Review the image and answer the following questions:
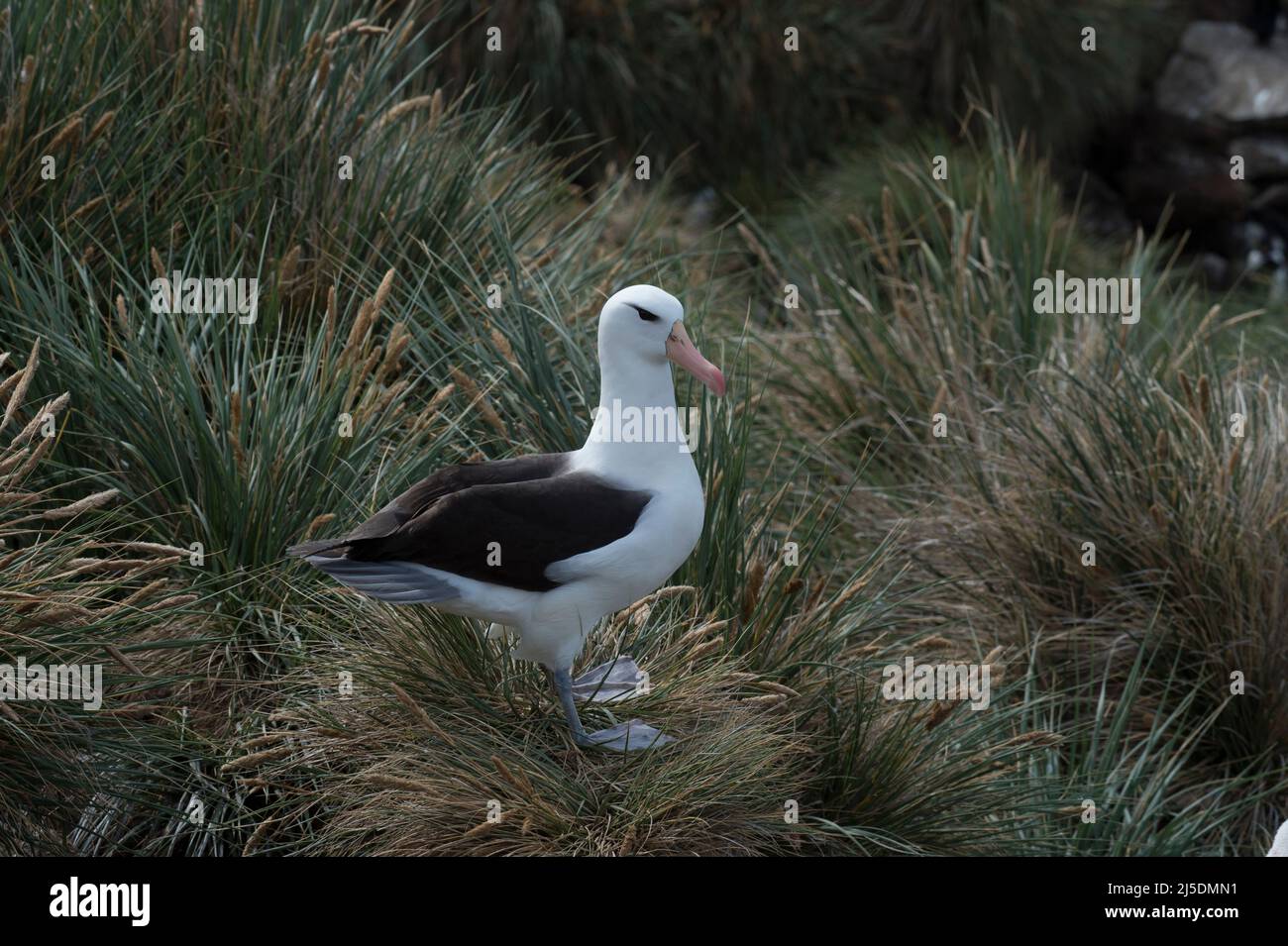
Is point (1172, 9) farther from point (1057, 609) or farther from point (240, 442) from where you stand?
point (240, 442)

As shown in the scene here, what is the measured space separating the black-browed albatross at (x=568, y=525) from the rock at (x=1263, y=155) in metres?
11.2

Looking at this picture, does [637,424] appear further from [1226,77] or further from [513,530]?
[1226,77]

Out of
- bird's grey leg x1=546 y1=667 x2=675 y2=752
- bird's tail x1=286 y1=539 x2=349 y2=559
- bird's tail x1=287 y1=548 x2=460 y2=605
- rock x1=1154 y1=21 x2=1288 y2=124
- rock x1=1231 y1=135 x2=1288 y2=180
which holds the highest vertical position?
rock x1=1154 y1=21 x2=1288 y2=124

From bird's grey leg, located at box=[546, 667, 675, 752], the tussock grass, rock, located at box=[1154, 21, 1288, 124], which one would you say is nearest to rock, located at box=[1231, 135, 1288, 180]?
rock, located at box=[1154, 21, 1288, 124]

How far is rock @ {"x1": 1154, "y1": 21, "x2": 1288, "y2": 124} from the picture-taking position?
13.1m

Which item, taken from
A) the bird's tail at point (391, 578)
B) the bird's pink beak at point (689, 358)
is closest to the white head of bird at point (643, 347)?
the bird's pink beak at point (689, 358)

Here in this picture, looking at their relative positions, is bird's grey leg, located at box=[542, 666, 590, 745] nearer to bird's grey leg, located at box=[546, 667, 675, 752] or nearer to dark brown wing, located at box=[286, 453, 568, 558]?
bird's grey leg, located at box=[546, 667, 675, 752]

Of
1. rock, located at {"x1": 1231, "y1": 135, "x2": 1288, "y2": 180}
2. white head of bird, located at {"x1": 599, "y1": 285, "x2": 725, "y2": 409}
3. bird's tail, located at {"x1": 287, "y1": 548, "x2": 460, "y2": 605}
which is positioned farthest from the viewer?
rock, located at {"x1": 1231, "y1": 135, "x2": 1288, "y2": 180}

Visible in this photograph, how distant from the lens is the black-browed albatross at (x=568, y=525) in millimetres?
3105

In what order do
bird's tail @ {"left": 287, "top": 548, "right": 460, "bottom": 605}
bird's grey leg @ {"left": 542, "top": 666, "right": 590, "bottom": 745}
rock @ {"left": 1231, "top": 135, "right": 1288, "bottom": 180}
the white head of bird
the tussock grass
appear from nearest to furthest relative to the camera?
bird's tail @ {"left": 287, "top": 548, "right": 460, "bottom": 605} → the white head of bird → bird's grey leg @ {"left": 542, "top": 666, "right": 590, "bottom": 745} → the tussock grass → rock @ {"left": 1231, "top": 135, "right": 1288, "bottom": 180}

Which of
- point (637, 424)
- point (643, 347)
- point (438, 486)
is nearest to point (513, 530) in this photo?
point (438, 486)

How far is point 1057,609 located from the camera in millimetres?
5359

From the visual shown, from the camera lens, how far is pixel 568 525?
10.4 feet

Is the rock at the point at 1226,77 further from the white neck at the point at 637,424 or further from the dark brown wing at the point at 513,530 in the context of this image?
the dark brown wing at the point at 513,530
